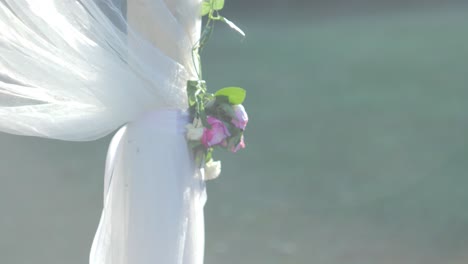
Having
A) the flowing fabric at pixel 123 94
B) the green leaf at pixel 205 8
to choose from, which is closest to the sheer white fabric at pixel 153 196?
the flowing fabric at pixel 123 94

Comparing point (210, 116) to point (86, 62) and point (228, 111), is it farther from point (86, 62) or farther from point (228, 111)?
point (86, 62)

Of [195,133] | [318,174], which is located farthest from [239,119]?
[318,174]

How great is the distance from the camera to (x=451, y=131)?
813 cm

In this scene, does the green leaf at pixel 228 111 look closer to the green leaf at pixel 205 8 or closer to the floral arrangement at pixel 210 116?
the floral arrangement at pixel 210 116

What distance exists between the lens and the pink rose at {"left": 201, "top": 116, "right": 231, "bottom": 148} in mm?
2605

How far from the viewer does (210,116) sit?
8.76 ft

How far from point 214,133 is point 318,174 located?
430cm

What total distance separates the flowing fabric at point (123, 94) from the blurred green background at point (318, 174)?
2.59 metres

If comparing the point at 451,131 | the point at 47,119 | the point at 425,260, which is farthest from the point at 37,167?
the point at 47,119

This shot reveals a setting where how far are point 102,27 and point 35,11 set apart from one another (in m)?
0.19

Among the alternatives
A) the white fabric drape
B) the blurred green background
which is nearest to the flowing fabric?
the white fabric drape

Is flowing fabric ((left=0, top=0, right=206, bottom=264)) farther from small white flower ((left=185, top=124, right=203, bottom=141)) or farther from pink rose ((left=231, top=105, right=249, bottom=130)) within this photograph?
pink rose ((left=231, top=105, right=249, bottom=130))

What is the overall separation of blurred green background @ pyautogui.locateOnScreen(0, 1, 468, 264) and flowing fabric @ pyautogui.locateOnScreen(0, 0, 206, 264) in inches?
102

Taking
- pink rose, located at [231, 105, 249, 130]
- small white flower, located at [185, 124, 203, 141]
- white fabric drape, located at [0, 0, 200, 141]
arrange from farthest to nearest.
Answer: pink rose, located at [231, 105, 249, 130]
small white flower, located at [185, 124, 203, 141]
white fabric drape, located at [0, 0, 200, 141]
